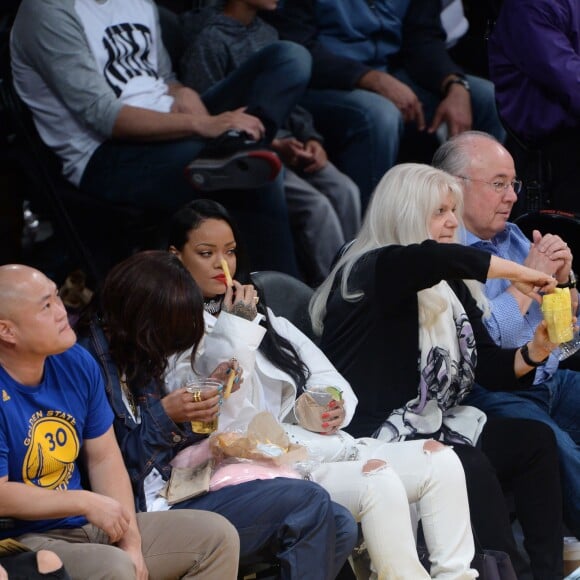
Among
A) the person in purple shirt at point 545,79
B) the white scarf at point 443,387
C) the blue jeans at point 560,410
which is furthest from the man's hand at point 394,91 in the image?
the white scarf at point 443,387

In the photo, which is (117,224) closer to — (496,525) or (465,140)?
(465,140)

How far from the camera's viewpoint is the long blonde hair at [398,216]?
13.4 feet

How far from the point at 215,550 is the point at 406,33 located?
3.22m

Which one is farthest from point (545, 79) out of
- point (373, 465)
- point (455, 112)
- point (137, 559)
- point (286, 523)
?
point (137, 559)

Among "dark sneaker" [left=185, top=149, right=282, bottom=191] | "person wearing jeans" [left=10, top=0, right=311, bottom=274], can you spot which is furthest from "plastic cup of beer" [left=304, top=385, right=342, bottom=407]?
"person wearing jeans" [left=10, top=0, right=311, bottom=274]

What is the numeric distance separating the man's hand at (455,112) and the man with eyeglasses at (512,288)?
34.6 inches

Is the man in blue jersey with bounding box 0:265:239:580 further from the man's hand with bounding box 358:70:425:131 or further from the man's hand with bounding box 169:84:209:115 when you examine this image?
the man's hand with bounding box 358:70:425:131

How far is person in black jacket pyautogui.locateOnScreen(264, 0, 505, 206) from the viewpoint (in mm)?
5391

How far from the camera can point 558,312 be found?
13.0ft

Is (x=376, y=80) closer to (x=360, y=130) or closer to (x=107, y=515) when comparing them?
(x=360, y=130)

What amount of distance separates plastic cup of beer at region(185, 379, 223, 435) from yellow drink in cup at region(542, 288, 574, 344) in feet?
3.65

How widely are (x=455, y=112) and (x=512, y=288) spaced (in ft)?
4.60

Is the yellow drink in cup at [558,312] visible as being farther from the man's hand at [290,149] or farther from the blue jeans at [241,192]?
the man's hand at [290,149]

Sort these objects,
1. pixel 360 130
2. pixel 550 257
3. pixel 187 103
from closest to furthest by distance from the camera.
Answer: pixel 550 257 < pixel 187 103 < pixel 360 130
